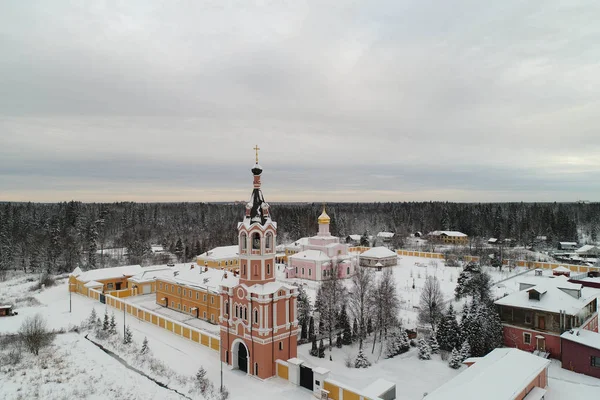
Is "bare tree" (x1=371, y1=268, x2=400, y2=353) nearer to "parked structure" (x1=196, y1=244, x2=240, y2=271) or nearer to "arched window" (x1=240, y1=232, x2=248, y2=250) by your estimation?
"arched window" (x1=240, y1=232, x2=248, y2=250)

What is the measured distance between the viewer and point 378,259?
2282 inches

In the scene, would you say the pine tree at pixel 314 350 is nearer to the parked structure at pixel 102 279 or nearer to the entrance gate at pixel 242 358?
the entrance gate at pixel 242 358

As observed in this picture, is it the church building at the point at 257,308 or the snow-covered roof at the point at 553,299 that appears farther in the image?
the snow-covered roof at the point at 553,299

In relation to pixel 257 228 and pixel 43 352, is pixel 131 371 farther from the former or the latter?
pixel 257 228

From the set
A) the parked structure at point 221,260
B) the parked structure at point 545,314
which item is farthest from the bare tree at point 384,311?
the parked structure at point 221,260

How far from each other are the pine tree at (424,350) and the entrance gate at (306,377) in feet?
30.6

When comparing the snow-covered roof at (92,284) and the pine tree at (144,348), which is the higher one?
the snow-covered roof at (92,284)

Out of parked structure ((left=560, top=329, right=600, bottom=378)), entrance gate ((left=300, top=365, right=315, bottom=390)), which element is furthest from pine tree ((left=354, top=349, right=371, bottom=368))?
parked structure ((left=560, top=329, right=600, bottom=378))

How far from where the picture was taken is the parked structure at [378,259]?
191 feet

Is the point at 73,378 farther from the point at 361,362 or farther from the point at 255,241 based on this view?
the point at 361,362

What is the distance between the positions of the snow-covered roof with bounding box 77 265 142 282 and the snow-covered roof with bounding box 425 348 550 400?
39.5 meters

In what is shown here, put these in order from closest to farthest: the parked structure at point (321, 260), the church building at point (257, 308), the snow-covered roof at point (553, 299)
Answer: the church building at point (257, 308), the snow-covered roof at point (553, 299), the parked structure at point (321, 260)

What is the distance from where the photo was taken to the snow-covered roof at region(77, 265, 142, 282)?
42844 mm

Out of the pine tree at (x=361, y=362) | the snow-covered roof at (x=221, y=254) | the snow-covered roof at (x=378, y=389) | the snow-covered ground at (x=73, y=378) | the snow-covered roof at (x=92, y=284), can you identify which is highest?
the snow-covered roof at (x=221, y=254)
